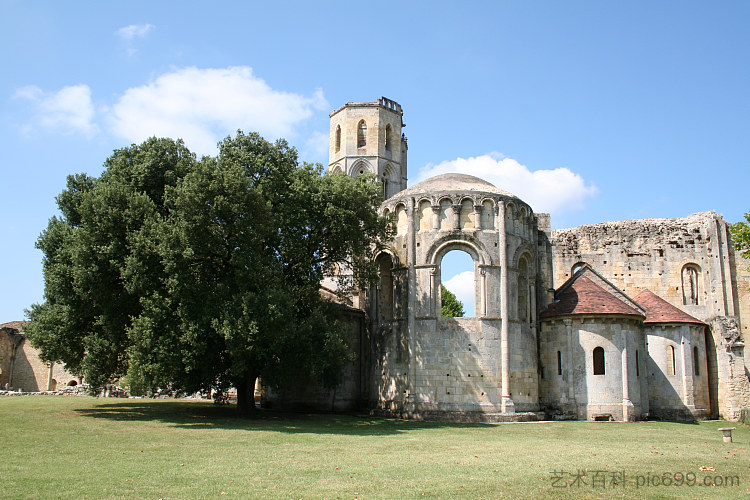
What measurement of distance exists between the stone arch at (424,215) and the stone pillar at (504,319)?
3382 mm

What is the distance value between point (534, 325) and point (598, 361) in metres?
3.44

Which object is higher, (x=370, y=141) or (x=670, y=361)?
(x=370, y=141)

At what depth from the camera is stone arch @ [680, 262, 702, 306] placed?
35594 mm

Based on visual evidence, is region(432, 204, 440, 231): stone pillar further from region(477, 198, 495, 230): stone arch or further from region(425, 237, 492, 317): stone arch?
region(477, 198, 495, 230): stone arch

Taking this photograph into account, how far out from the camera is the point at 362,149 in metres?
54.2

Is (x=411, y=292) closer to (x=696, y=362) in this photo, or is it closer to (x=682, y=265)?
(x=696, y=362)

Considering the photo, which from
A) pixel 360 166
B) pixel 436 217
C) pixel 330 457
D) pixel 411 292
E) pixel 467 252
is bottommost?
pixel 330 457

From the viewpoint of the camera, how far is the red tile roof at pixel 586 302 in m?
30.2

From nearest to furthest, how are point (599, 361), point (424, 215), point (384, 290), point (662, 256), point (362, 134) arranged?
point (599, 361) < point (424, 215) < point (384, 290) < point (662, 256) < point (362, 134)

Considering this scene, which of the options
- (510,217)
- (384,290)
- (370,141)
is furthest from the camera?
(370,141)

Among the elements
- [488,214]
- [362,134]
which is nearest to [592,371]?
[488,214]

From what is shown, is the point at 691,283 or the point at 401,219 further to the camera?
the point at 691,283

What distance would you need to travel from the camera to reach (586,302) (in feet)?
102

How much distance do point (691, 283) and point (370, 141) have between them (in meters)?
28.5
